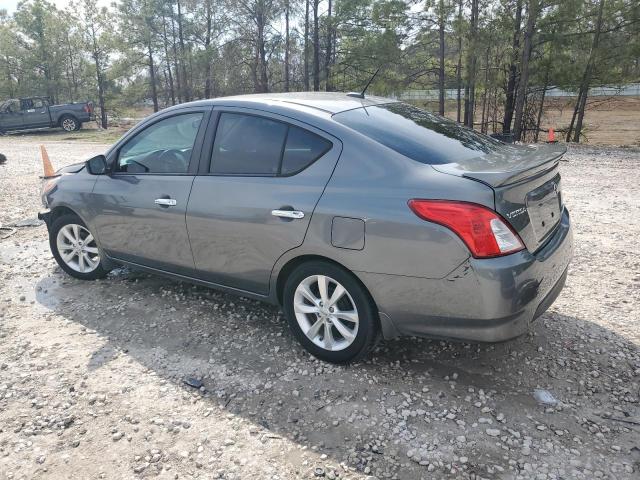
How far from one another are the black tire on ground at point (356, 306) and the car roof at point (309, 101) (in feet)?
3.45

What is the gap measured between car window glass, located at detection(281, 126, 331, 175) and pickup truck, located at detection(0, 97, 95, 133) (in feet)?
90.5

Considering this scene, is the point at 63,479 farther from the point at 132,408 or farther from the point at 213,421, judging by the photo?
the point at 213,421

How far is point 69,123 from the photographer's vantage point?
1072 inches

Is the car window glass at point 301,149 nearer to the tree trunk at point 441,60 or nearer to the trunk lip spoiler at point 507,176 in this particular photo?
the trunk lip spoiler at point 507,176

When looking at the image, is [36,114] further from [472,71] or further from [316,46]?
[472,71]

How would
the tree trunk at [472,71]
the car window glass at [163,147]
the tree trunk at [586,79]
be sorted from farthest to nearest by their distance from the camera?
the tree trunk at [472,71]
the tree trunk at [586,79]
the car window glass at [163,147]

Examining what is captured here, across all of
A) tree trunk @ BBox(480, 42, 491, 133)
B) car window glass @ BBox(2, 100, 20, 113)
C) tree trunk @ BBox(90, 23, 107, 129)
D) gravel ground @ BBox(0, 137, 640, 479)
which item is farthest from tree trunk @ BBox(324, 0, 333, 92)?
gravel ground @ BBox(0, 137, 640, 479)

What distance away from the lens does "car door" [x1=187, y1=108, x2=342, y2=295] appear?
315cm

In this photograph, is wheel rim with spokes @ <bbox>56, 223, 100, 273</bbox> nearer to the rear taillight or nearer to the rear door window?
the rear door window

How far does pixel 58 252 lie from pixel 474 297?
13.2ft

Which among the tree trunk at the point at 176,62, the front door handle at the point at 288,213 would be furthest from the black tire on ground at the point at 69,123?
the front door handle at the point at 288,213

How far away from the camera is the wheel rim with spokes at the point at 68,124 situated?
2708 centimetres

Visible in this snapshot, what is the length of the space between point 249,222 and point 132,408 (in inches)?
52.3

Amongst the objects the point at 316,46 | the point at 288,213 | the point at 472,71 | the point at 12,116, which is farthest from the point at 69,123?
the point at 288,213
